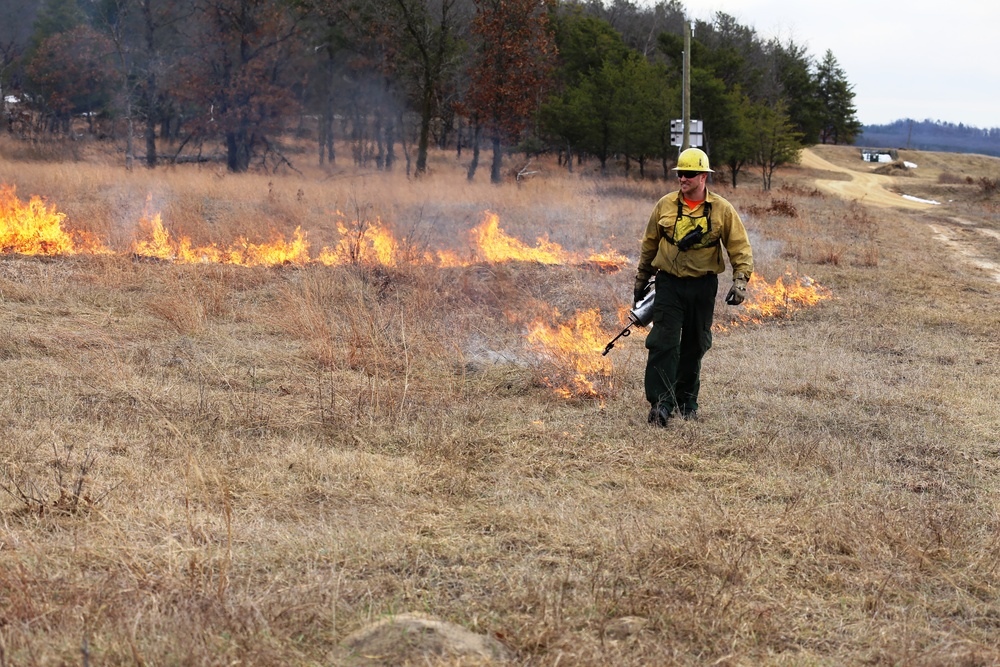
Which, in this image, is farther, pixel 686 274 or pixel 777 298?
pixel 777 298

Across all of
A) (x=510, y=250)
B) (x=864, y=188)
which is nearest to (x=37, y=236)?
(x=510, y=250)

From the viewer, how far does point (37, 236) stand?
1115 cm

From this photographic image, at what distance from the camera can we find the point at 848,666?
3.01 meters

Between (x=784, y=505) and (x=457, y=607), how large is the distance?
1871 mm

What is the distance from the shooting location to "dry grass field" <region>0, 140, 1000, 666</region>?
314 centimetres

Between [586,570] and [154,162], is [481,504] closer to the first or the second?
[586,570]

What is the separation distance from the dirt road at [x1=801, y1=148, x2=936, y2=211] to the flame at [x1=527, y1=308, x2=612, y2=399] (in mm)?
23481

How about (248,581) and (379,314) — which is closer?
(248,581)

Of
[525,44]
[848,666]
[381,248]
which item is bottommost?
[848,666]

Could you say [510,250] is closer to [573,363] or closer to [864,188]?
[573,363]

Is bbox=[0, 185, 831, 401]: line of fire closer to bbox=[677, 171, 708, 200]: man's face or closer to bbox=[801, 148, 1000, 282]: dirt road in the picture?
bbox=[677, 171, 708, 200]: man's face

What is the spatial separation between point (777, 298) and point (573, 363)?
469 centimetres

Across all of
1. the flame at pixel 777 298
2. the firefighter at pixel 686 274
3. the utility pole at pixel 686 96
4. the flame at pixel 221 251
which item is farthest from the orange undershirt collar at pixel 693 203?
the utility pole at pixel 686 96

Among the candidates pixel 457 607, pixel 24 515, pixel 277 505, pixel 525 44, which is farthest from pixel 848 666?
pixel 525 44
